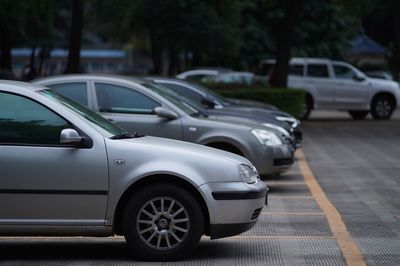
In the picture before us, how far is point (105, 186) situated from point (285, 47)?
21.5 metres

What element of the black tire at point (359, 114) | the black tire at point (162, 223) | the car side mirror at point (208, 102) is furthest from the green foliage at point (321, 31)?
the black tire at point (162, 223)

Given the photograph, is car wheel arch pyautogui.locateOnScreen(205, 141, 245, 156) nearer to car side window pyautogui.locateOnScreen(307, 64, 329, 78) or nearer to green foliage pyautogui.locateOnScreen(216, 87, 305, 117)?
green foliage pyautogui.locateOnScreen(216, 87, 305, 117)

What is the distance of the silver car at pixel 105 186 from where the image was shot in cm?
752

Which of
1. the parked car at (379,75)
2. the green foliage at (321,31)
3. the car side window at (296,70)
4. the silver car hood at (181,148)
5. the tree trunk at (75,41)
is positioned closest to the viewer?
the silver car hood at (181,148)

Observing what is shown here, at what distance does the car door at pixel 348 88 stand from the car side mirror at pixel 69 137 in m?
21.2

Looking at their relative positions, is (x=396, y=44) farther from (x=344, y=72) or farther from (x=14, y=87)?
(x=14, y=87)

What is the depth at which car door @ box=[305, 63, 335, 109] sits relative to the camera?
28047mm

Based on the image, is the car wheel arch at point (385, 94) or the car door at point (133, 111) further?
the car wheel arch at point (385, 94)

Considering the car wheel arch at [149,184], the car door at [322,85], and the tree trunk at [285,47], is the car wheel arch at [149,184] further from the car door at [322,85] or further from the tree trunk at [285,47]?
the car door at [322,85]

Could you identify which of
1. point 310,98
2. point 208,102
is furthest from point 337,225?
point 310,98

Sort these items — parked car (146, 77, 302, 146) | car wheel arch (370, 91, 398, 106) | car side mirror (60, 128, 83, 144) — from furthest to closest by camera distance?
car wheel arch (370, 91, 398, 106) → parked car (146, 77, 302, 146) → car side mirror (60, 128, 83, 144)

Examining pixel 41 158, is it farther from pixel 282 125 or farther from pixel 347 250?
pixel 282 125

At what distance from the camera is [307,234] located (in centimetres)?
916

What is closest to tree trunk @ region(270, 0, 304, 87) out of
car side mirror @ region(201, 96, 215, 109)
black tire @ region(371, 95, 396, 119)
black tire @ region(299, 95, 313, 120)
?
black tire @ region(299, 95, 313, 120)
